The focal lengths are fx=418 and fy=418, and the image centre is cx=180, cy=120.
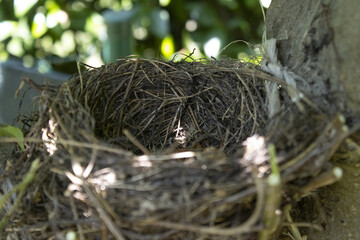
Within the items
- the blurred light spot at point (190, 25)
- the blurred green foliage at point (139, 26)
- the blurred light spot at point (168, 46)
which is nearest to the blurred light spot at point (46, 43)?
the blurred green foliage at point (139, 26)

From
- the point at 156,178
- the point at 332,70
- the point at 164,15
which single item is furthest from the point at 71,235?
the point at 164,15

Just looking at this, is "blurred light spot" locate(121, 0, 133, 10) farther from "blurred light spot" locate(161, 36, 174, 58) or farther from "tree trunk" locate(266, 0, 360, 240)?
"tree trunk" locate(266, 0, 360, 240)

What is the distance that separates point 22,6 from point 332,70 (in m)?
1.42

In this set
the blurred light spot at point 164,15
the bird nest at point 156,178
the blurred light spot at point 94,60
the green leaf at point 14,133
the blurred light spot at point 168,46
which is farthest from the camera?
the blurred light spot at point 94,60

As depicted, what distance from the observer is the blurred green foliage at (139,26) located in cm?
186

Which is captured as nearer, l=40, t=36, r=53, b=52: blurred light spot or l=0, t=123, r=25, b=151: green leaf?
l=0, t=123, r=25, b=151: green leaf

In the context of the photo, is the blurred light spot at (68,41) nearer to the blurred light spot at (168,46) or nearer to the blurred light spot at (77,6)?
the blurred light spot at (77,6)

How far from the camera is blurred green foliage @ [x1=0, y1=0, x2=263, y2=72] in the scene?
1.86m

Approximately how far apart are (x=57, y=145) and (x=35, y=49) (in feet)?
4.78

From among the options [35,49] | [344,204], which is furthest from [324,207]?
[35,49]

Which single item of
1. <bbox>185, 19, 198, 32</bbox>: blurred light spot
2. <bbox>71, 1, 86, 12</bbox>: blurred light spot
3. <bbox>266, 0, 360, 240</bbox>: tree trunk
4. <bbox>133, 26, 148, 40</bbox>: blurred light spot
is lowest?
<bbox>266, 0, 360, 240</bbox>: tree trunk

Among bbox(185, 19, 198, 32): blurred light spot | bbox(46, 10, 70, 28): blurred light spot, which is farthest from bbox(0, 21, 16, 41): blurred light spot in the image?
bbox(185, 19, 198, 32): blurred light spot

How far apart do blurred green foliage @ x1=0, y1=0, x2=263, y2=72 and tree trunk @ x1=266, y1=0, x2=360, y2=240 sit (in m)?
0.98

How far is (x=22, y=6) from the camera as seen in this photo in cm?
175
